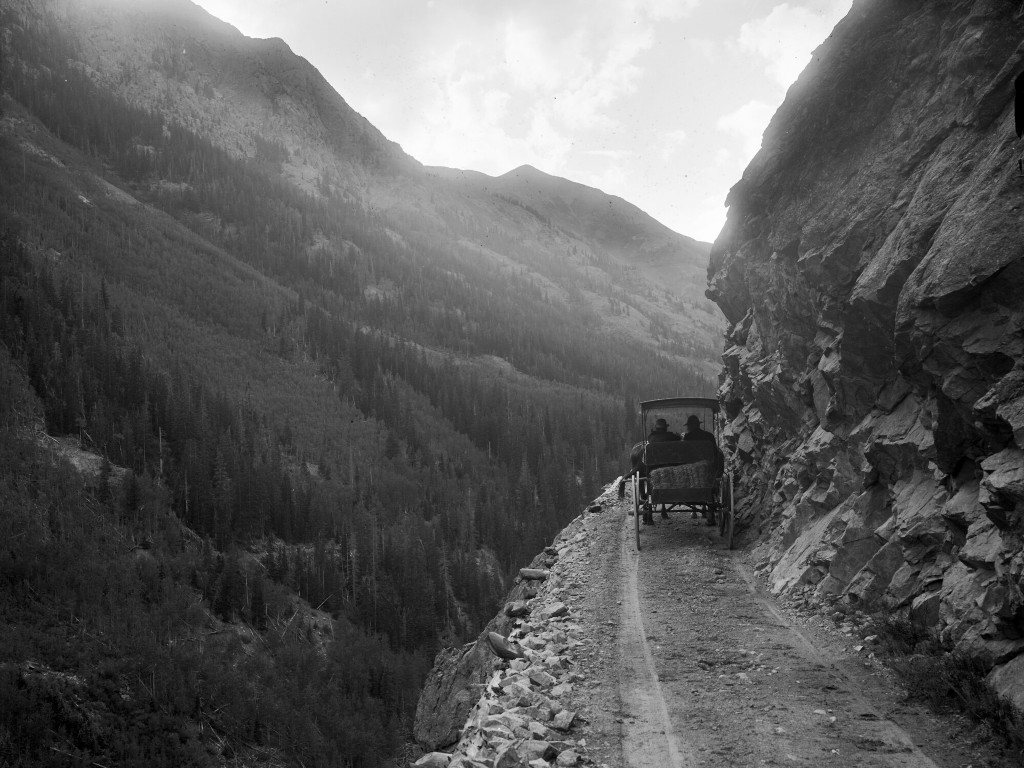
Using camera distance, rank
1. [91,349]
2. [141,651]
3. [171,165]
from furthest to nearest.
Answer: [171,165], [91,349], [141,651]

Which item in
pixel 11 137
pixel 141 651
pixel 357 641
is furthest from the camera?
pixel 11 137

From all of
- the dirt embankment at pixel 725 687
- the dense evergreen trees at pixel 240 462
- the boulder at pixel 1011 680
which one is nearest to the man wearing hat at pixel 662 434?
the dirt embankment at pixel 725 687

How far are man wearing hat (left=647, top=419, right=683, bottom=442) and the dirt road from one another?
5.30m

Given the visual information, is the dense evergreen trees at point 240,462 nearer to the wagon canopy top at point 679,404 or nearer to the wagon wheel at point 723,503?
the wagon canopy top at point 679,404

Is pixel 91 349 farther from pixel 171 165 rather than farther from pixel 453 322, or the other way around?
pixel 171 165

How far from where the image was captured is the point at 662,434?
694 inches

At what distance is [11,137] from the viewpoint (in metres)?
163

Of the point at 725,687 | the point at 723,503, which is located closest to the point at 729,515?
the point at 723,503

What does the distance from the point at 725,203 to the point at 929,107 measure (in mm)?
8068

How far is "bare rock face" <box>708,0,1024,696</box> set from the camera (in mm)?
7180

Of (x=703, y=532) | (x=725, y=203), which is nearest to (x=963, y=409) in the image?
(x=703, y=532)

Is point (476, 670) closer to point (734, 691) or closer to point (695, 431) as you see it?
point (695, 431)

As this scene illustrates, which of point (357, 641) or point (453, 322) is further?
point (453, 322)

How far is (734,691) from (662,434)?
33.8 feet
